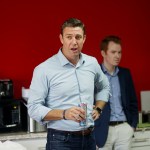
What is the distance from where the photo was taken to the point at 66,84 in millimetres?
1959

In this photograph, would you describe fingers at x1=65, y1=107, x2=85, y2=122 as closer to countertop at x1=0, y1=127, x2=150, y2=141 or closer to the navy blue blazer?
the navy blue blazer

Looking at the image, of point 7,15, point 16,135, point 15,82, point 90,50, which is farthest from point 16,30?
point 16,135

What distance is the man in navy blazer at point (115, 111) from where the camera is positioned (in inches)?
109

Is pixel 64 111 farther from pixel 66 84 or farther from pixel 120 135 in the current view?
pixel 120 135

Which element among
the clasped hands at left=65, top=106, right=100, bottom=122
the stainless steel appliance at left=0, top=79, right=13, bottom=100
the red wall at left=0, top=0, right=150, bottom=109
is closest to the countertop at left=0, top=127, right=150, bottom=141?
the stainless steel appliance at left=0, top=79, right=13, bottom=100

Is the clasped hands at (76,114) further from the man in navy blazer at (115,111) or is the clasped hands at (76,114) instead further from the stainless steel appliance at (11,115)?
the stainless steel appliance at (11,115)

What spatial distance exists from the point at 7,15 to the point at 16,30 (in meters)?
0.18

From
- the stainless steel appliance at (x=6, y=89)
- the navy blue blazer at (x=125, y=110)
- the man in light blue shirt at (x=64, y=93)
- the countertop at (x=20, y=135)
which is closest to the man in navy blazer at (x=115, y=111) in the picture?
the navy blue blazer at (x=125, y=110)

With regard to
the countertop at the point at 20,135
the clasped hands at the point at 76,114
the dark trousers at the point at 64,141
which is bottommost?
→ the countertop at the point at 20,135

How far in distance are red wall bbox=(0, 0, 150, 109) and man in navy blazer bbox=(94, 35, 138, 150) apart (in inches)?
31.5

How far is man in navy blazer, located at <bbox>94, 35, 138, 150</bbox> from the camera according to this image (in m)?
2.76

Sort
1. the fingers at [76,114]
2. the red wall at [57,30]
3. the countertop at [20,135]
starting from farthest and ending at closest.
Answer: the red wall at [57,30]
the countertop at [20,135]
the fingers at [76,114]

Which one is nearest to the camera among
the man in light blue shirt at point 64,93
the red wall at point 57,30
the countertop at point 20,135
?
the man in light blue shirt at point 64,93

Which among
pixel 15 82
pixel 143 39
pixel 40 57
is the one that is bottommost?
pixel 15 82
